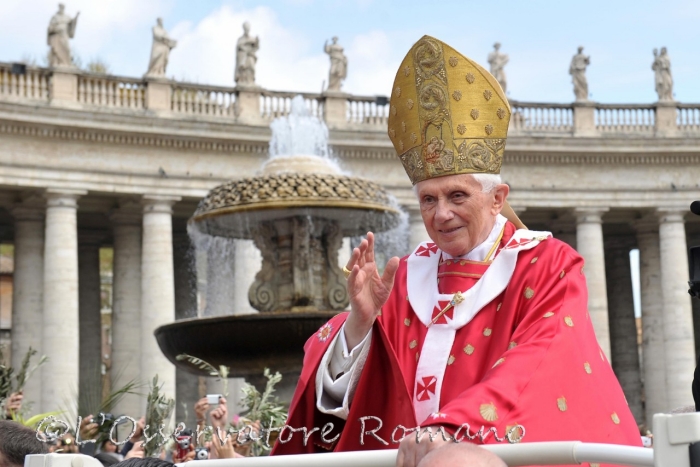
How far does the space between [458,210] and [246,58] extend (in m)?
33.6

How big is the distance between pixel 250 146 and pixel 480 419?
3329cm

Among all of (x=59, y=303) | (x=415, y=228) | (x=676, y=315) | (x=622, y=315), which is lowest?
(x=622, y=315)

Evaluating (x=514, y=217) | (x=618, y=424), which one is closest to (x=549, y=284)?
(x=618, y=424)

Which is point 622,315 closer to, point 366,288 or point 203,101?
point 203,101

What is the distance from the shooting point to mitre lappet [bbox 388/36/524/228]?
636 cm

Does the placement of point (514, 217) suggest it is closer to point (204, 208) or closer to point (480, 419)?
point (480, 419)

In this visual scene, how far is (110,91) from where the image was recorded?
37.0 m

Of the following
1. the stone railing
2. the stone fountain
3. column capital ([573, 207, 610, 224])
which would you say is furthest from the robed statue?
the stone fountain

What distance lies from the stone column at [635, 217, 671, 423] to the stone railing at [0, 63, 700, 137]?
383cm

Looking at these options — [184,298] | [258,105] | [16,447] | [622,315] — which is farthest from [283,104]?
[16,447]

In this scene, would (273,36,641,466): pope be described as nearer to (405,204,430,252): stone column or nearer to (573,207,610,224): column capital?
(405,204,430,252): stone column

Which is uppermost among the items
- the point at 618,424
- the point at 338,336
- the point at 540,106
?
the point at 540,106

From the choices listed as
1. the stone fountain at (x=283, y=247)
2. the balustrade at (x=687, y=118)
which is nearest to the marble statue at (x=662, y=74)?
the balustrade at (x=687, y=118)

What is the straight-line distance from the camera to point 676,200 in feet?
135
